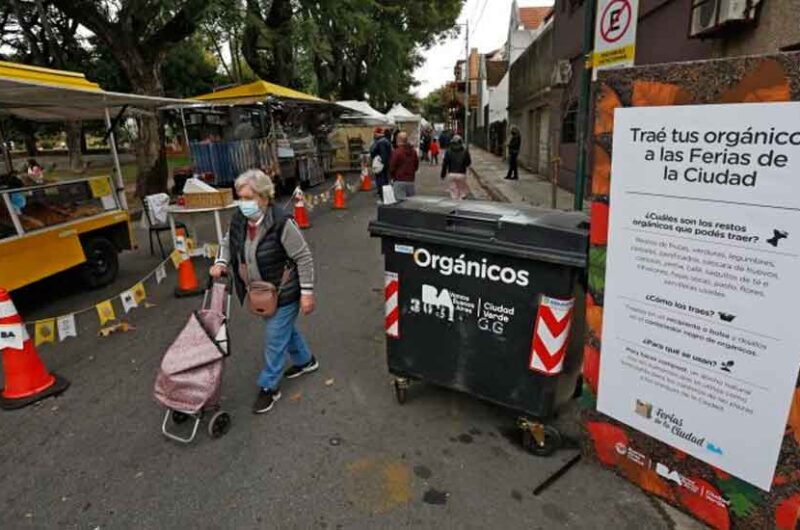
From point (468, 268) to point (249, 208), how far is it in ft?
4.96

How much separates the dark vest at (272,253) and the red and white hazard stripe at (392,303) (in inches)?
25.7

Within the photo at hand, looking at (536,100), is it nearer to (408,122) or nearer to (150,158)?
(150,158)

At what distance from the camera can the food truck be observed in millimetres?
5211

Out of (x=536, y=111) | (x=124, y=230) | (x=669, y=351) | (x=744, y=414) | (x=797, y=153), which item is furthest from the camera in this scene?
(x=536, y=111)

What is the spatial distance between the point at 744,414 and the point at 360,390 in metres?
2.51

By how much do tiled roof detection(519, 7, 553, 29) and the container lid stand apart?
1504 inches

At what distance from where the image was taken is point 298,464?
3031mm

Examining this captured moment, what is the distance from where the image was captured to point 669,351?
8.09ft

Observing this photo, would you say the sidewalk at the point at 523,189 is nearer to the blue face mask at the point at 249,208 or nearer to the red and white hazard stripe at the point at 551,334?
the red and white hazard stripe at the point at 551,334

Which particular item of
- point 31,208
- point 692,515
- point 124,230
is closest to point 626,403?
point 692,515

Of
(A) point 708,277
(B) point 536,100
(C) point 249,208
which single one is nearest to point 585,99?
(A) point 708,277

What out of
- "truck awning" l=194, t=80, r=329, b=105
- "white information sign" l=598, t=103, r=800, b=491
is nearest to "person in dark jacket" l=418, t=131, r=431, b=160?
"truck awning" l=194, t=80, r=329, b=105

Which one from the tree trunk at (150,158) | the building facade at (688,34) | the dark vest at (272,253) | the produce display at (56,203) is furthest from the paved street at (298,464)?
the tree trunk at (150,158)

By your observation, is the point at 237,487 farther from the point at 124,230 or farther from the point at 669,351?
the point at 124,230
